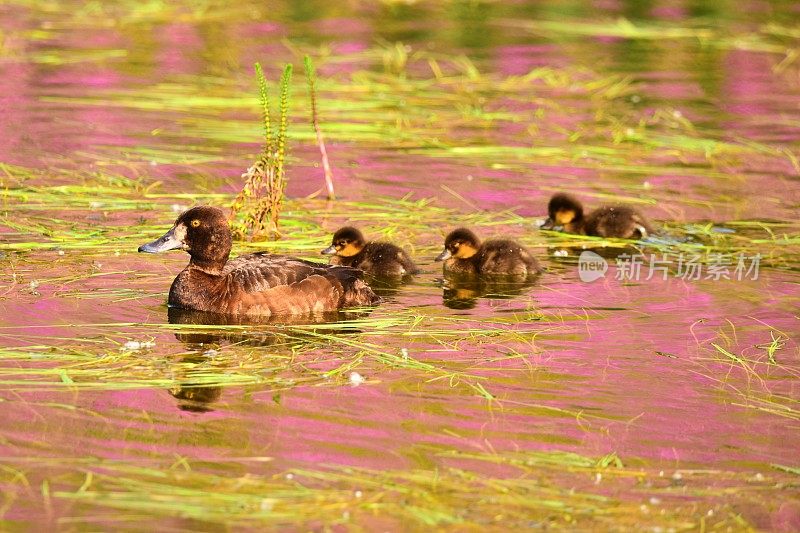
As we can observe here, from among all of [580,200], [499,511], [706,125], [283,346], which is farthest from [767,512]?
[706,125]

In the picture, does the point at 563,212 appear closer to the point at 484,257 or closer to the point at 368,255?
the point at 484,257

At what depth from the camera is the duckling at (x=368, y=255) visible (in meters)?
8.93

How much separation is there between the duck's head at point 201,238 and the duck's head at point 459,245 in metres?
1.58

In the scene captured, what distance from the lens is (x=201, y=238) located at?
321 inches

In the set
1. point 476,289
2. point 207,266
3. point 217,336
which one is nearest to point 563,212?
point 476,289

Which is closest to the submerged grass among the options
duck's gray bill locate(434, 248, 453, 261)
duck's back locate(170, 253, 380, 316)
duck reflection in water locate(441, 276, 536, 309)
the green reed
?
duck's back locate(170, 253, 380, 316)

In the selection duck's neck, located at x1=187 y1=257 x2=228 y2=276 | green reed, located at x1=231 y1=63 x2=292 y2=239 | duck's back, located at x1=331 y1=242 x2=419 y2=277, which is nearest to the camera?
duck's neck, located at x1=187 y1=257 x2=228 y2=276

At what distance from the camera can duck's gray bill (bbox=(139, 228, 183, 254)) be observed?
8283 millimetres

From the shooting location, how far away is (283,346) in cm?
725

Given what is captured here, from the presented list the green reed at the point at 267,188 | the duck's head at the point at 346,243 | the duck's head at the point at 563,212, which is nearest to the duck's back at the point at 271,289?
the duck's head at the point at 346,243

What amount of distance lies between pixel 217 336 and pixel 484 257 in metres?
2.30

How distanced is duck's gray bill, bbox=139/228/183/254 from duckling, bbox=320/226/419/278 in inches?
47.2

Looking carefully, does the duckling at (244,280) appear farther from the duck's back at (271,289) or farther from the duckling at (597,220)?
the duckling at (597,220)

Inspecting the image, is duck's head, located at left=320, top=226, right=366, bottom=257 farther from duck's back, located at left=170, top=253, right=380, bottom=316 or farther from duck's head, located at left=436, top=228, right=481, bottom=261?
duck's back, located at left=170, top=253, right=380, bottom=316
